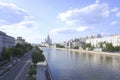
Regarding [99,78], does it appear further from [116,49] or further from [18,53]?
[116,49]

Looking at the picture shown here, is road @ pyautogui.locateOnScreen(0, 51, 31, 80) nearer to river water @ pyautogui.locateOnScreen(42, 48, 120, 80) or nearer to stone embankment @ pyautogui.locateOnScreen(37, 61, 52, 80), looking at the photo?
stone embankment @ pyautogui.locateOnScreen(37, 61, 52, 80)

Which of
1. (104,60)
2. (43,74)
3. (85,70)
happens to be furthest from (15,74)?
(104,60)

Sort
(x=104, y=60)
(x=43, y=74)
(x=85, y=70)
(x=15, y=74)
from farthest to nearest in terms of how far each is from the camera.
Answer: (x=104, y=60) → (x=85, y=70) → (x=43, y=74) → (x=15, y=74)

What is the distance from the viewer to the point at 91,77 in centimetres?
2286

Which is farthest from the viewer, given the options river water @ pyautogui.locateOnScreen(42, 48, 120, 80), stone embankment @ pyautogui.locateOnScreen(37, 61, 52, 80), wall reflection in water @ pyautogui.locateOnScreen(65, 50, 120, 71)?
wall reflection in water @ pyautogui.locateOnScreen(65, 50, 120, 71)

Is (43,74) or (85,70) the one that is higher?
(43,74)

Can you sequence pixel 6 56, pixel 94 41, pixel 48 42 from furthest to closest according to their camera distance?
1. pixel 48 42
2. pixel 94 41
3. pixel 6 56

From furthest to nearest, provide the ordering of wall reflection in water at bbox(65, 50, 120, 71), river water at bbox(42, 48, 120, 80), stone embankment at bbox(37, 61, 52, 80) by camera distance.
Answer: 1. wall reflection in water at bbox(65, 50, 120, 71)
2. river water at bbox(42, 48, 120, 80)
3. stone embankment at bbox(37, 61, 52, 80)

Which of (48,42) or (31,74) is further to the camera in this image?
(48,42)

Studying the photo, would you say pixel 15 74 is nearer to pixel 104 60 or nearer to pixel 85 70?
pixel 85 70

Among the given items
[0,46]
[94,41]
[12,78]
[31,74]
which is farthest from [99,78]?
[94,41]

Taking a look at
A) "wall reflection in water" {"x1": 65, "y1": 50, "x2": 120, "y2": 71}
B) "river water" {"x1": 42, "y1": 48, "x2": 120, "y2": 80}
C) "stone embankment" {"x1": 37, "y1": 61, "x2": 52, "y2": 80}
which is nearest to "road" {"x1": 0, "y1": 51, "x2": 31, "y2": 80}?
"stone embankment" {"x1": 37, "y1": 61, "x2": 52, "y2": 80}

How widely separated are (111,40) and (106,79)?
67.0 m

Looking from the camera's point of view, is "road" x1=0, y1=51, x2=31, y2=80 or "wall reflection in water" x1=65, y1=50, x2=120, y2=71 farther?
"wall reflection in water" x1=65, y1=50, x2=120, y2=71
